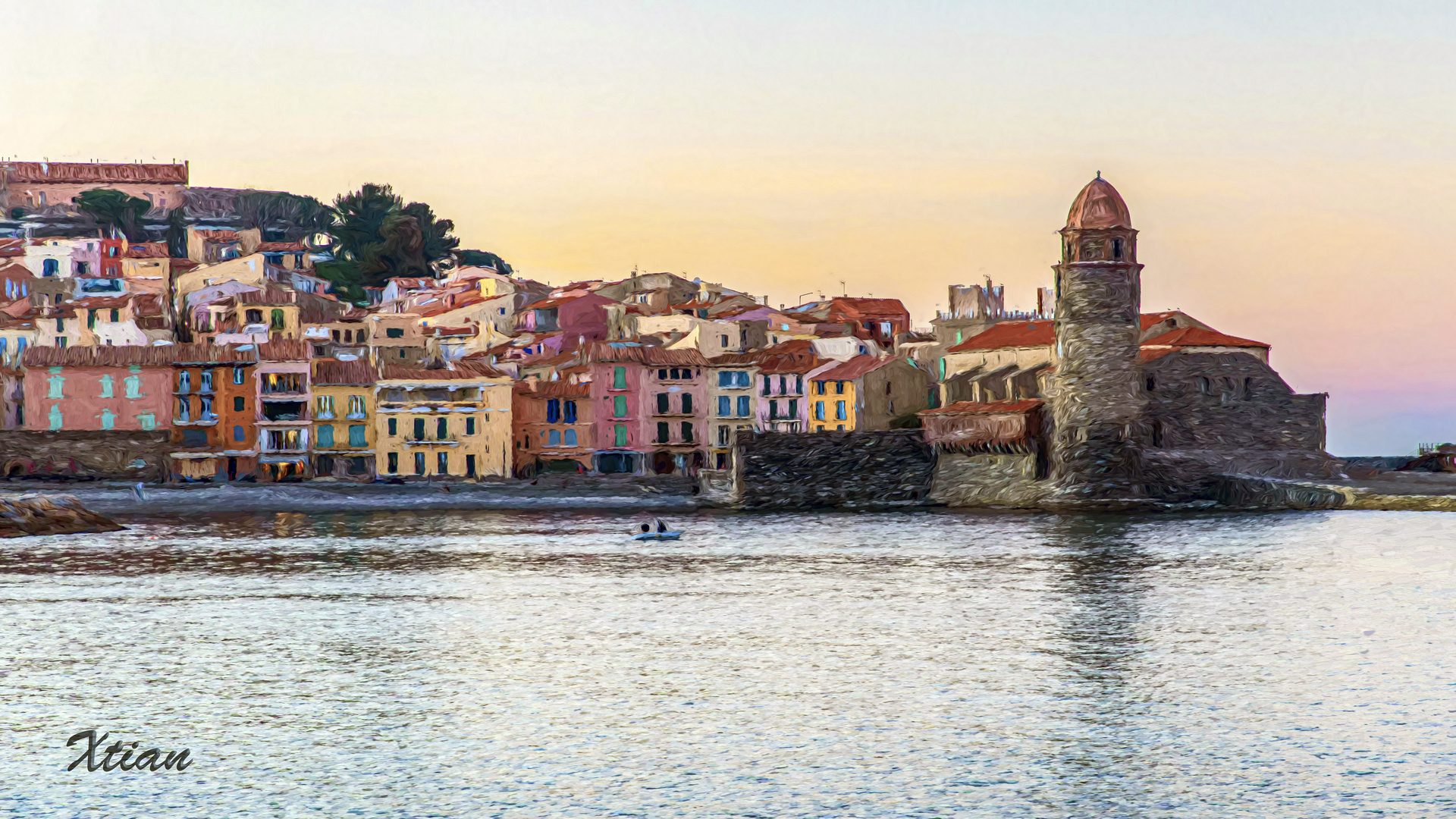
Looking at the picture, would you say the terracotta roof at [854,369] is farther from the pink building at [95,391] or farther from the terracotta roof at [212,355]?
the pink building at [95,391]

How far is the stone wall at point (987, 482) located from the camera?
6412 cm

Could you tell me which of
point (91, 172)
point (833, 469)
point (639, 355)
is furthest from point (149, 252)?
point (833, 469)

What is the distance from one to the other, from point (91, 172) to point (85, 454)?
7285 cm

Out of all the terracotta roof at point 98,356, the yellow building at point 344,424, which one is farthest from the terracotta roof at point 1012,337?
the terracotta roof at point 98,356

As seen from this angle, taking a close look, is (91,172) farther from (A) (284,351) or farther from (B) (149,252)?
(A) (284,351)

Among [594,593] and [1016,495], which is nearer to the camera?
[594,593]

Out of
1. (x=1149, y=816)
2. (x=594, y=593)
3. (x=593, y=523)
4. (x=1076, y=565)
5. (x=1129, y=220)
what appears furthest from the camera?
(x=1129, y=220)

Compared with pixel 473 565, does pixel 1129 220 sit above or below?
above

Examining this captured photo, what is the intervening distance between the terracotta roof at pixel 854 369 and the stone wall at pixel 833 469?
8.44 metres

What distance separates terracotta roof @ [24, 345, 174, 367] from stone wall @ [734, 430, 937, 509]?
25.1 m

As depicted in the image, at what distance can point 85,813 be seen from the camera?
13047 mm

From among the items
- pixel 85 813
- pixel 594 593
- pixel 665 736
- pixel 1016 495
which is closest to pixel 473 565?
pixel 594 593

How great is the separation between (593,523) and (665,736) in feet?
136

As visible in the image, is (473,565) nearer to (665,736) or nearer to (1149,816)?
(665,736)
